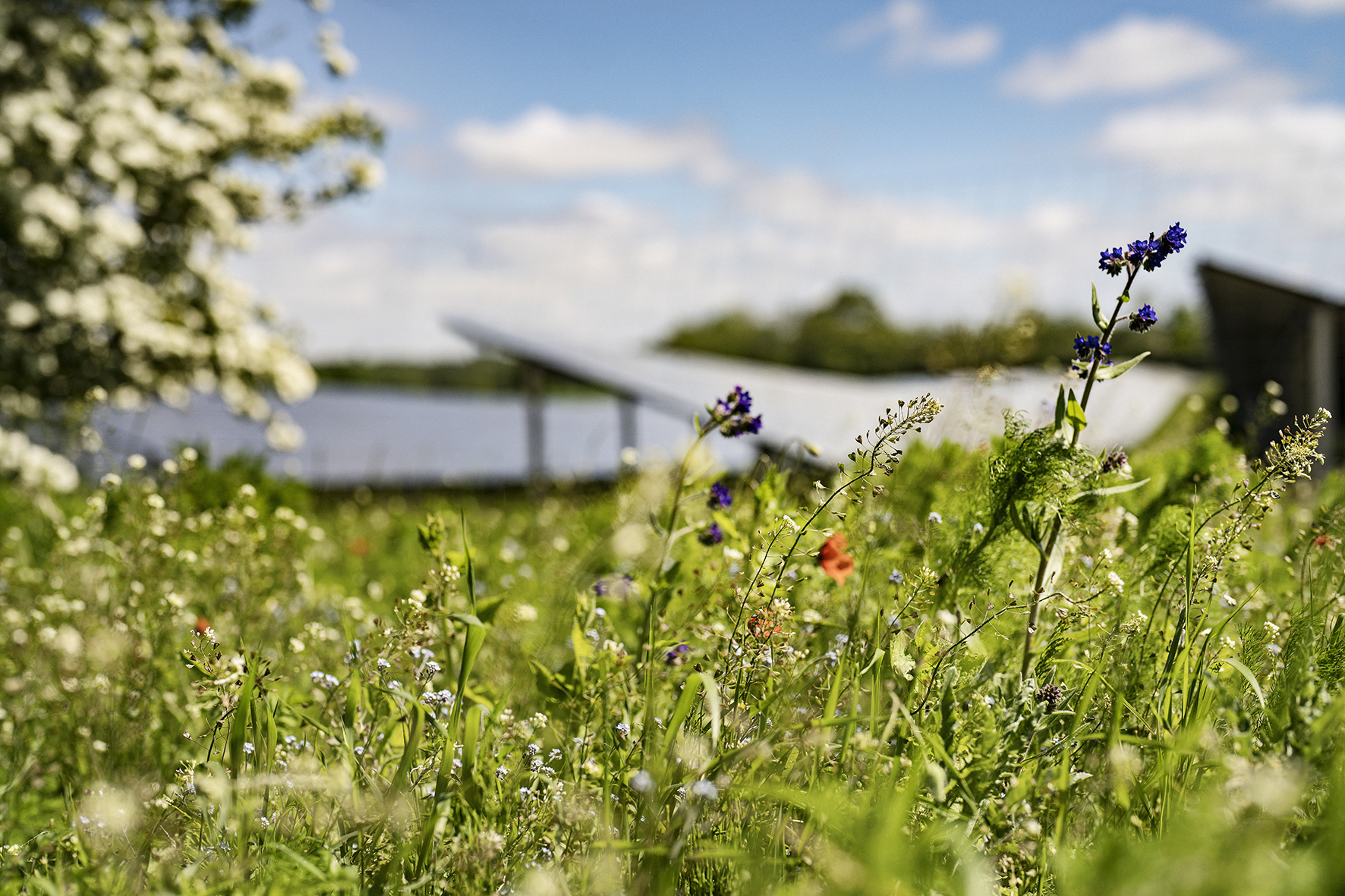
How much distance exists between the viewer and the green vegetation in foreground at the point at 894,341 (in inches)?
152

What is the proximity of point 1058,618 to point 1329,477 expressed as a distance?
1668 mm

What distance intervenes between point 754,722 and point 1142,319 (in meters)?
1.09

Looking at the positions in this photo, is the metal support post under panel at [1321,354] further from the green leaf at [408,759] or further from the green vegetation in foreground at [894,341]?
the green leaf at [408,759]

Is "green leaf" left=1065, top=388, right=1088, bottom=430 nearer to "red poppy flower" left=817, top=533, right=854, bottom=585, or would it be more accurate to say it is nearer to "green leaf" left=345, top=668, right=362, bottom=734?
"red poppy flower" left=817, top=533, right=854, bottom=585

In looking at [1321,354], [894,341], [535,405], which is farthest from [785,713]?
[894,341]

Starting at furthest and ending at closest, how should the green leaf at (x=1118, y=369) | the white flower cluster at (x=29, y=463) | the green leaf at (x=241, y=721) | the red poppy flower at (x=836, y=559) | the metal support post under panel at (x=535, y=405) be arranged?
the metal support post under panel at (x=535, y=405), the white flower cluster at (x=29, y=463), the red poppy flower at (x=836, y=559), the green leaf at (x=1118, y=369), the green leaf at (x=241, y=721)

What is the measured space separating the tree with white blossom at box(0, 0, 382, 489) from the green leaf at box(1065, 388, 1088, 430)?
7.11 meters

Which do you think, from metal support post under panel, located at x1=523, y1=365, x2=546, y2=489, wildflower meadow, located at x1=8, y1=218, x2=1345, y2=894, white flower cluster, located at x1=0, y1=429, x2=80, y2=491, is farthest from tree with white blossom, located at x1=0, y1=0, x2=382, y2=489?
wildflower meadow, located at x1=8, y1=218, x2=1345, y2=894

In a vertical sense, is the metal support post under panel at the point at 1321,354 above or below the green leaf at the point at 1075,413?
above

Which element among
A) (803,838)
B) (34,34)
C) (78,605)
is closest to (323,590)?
(78,605)

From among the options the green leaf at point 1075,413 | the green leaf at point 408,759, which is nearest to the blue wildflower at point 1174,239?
the green leaf at point 1075,413

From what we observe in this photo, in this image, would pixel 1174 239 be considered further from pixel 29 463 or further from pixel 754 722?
pixel 29 463

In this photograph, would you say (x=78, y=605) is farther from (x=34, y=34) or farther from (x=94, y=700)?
(x=34, y=34)

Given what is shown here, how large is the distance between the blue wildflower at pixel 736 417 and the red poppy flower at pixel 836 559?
456mm
